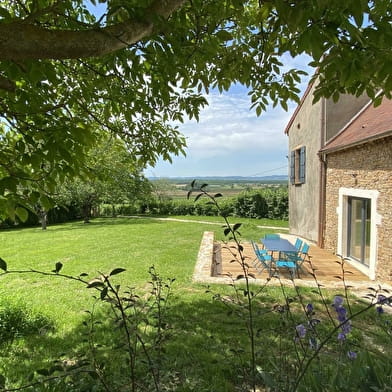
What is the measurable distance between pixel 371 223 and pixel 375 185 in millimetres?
962

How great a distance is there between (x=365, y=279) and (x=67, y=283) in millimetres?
7184

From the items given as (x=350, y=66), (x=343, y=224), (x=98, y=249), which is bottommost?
(x=98, y=249)

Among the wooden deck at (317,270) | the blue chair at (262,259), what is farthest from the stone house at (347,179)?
the blue chair at (262,259)

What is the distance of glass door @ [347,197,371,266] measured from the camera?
7.64 metres

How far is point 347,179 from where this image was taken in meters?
8.38

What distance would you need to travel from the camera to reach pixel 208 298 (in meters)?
5.29

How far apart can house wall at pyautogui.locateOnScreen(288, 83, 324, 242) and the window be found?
0.21 meters

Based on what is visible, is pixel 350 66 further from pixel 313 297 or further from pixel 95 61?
pixel 313 297

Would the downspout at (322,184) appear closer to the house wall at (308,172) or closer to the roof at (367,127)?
the house wall at (308,172)

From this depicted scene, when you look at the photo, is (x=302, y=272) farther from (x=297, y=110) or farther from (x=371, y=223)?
(x=297, y=110)

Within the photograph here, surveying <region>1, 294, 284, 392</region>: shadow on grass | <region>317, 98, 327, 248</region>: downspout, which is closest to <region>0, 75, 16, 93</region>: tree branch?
<region>1, 294, 284, 392</region>: shadow on grass

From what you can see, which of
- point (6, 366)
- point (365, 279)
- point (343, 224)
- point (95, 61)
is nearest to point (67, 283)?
point (6, 366)

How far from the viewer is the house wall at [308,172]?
421 inches

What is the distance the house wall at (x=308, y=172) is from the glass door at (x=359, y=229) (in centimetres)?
206
